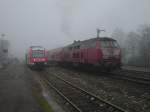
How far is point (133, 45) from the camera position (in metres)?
50.3

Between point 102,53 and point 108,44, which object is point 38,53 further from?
point 102,53

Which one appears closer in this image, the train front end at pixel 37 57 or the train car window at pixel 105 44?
the train car window at pixel 105 44

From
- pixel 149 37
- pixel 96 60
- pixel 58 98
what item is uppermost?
pixel 149 37

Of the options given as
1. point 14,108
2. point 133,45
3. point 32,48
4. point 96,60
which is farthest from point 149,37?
point 14,108

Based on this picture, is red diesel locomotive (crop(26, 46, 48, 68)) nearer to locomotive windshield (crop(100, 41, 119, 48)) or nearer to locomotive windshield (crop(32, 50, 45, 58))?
locomotive windshield (crop(32, 50, 45, 58))

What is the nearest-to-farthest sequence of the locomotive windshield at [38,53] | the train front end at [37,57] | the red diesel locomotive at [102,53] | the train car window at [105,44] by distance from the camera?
the red diesel locomotive at [102,53] < the train car window at [105,44] < the train front end at [37,57] < the locomotive windshield at [38,53]

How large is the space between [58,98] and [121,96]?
3.08 meters

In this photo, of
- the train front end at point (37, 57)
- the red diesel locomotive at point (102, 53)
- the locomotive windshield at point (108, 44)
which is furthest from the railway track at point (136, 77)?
the train front end at point (37, 57)

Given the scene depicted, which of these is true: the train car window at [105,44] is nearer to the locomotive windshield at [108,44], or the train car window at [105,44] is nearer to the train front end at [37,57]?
the locomotive windshield at [108,44]

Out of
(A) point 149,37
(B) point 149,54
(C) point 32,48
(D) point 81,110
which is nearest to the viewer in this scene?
(D) point 81,110

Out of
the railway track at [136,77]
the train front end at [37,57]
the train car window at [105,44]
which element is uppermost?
the train car window at [105,44]

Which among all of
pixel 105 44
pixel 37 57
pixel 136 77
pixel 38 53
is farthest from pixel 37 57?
pixel 136 77

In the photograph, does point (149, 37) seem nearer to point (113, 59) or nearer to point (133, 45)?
point (133, 45)

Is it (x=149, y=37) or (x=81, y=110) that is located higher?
(x=149, y=37)
